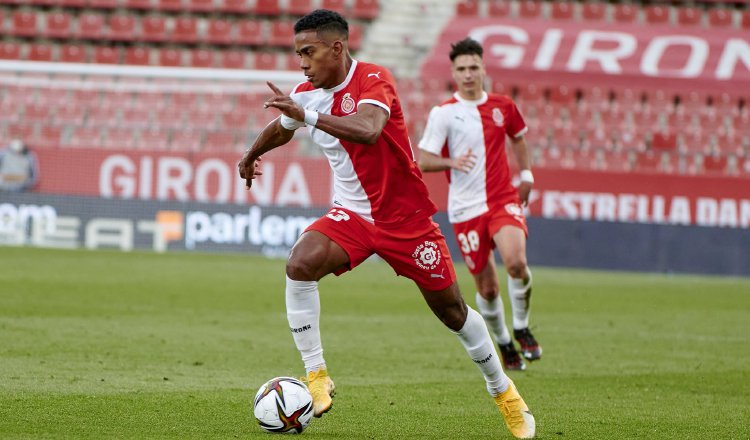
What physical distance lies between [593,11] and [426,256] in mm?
23277

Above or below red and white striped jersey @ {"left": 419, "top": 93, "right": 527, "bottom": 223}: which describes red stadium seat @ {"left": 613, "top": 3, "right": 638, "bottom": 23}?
below

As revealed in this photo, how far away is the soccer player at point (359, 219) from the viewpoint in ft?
21.6

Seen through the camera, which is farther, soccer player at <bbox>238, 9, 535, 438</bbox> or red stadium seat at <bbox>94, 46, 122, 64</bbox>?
red stadium seat at <bbox>94, 46, 122, 64</bbox>

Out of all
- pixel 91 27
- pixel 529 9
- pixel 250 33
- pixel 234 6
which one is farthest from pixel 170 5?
pixel 529 9

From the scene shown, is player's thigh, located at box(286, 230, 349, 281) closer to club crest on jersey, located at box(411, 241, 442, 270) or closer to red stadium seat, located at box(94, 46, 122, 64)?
club crest on jersey, located at box(411, 241, 442, 270)

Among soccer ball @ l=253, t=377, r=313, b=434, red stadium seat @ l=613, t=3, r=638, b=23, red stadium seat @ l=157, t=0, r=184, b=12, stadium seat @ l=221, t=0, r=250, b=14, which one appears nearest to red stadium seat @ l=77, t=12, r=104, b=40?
red stadium seat @ l=157, t=0, r=184, b=12

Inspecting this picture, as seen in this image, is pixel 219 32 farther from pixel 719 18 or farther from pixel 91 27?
pixel 719 18

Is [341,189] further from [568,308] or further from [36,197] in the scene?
[36,197]

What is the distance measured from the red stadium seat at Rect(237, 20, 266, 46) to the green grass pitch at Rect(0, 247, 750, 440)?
36.0 ft

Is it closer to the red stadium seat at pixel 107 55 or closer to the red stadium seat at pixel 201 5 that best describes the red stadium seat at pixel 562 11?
the red stadium seat at pixel 201 5

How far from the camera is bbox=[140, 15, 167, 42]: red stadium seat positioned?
2848cm

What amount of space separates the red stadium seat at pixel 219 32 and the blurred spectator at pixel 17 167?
6.29 meters

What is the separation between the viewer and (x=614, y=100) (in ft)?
88.0

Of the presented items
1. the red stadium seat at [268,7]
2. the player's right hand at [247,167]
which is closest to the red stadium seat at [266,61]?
the red stadium seat at [268,7]
